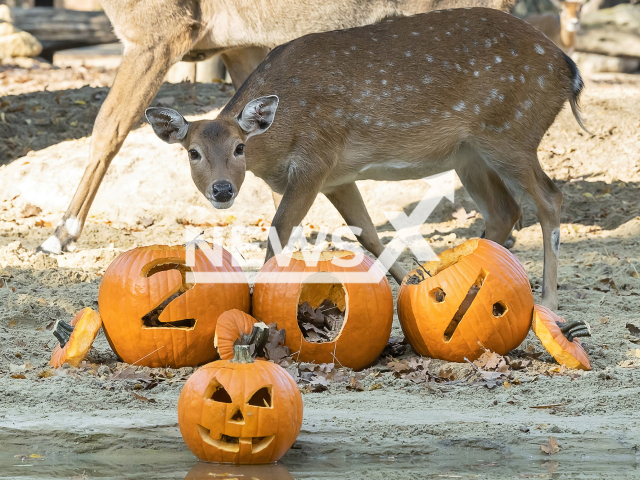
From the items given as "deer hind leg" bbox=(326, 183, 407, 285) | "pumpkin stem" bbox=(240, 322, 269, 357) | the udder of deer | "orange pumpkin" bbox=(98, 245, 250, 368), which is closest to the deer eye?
"orange pumpkin" bbox=(98, 245, 250, 368)

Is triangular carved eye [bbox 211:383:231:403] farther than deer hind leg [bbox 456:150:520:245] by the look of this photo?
No

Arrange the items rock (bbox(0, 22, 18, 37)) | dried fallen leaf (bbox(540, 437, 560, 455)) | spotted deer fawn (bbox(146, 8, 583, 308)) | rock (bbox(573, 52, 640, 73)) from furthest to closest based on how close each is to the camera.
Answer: rock (bbox(573, 52, 640, 73)), rock (bbox(0, 22, 18, 37)), spotted deer fawn (bbox(146, 8, 583, 308)), dried fallen leaf (bbox(540, 437, 560, 455))

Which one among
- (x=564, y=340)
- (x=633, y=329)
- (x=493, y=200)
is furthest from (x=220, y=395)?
(x=493, y=200)

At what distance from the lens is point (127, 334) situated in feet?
15.2

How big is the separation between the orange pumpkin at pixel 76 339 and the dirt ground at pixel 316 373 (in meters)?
0.11

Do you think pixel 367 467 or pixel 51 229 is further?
pixel 51 229

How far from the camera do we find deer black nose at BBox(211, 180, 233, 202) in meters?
5.47

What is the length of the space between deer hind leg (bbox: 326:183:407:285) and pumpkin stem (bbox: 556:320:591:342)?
198 centimetres

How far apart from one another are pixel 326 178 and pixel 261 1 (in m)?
2.60

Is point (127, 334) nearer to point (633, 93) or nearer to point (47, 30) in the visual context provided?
point (633, 93)

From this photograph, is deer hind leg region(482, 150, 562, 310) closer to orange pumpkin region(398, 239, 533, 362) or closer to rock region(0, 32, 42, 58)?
orange pumpkin region(398, 239, 533, 362)

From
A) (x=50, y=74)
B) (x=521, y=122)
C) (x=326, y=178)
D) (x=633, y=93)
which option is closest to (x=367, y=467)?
(x=326, y=178)

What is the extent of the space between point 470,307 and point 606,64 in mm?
14218

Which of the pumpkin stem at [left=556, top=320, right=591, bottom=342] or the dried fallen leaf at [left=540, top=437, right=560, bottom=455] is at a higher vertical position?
the dried fallen leaf at [left=540, top=437, right=560, bottom=455]
